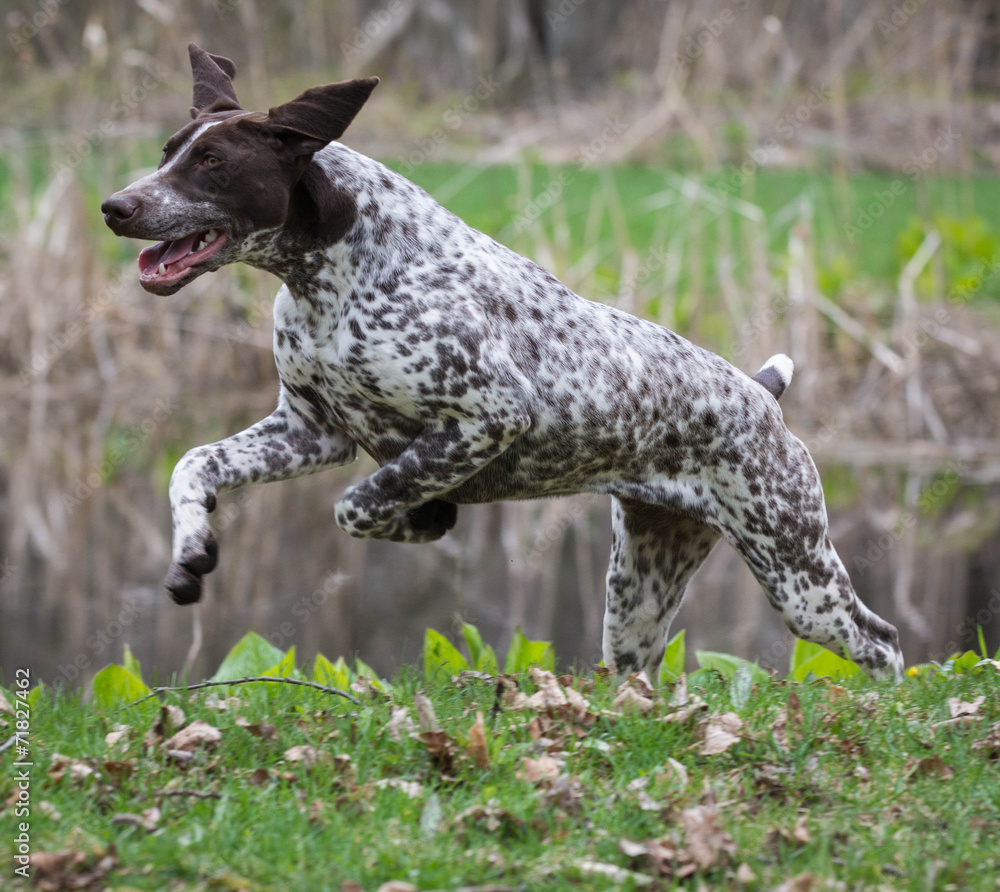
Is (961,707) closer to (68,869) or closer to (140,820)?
(140,820)

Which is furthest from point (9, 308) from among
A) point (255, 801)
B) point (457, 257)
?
point (255, 801)

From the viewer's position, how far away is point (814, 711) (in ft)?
12.7

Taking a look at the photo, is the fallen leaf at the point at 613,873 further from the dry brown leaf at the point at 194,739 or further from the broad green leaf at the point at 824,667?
the broad green leaf at the point at 824,667

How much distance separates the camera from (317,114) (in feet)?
12.5

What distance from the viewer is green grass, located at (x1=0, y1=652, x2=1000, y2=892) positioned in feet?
9.46

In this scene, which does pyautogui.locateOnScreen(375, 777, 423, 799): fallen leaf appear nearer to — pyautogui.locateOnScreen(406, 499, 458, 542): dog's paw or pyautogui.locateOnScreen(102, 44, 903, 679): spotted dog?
pyautogui.locateOnScreen(102, 44, 903, 679): spotted dog

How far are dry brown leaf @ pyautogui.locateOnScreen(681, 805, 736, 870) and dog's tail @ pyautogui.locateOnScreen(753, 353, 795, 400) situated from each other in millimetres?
2193

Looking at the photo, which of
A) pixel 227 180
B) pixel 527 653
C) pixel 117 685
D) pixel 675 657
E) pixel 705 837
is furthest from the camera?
pixel 675 657

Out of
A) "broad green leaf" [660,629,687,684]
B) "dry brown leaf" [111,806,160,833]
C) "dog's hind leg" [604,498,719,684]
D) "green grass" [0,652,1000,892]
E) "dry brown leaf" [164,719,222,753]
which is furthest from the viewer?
"broad green leaf" [660,629,687,684]

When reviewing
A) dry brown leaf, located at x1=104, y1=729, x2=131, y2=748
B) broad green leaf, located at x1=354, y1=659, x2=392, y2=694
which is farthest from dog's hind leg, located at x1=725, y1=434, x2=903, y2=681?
dry brown leaf, located at x1=104, y1=729, x2=131, y2=748

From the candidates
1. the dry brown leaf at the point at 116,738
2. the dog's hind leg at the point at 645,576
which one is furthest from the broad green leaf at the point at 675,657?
the dry brown leaf at the point at 116,738

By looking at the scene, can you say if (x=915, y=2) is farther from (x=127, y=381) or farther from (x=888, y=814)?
(x=888, y=814)

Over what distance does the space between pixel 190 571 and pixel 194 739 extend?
477mm

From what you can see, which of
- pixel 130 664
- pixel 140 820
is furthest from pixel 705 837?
pixel 130 664
